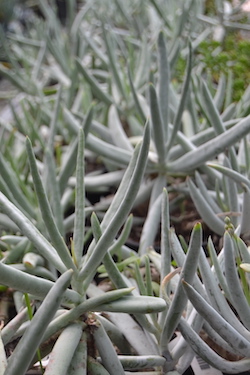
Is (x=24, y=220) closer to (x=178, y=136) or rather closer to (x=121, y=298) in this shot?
(x=121, y=298)

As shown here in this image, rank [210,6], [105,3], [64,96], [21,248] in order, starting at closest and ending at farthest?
[21,248]
[64,96]
[105,3]
[210,6]

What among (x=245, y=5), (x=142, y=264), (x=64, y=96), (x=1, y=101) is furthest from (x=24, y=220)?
(x=245, y=5)

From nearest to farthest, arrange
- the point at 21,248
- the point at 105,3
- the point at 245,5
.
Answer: the point at 21,248 < the point at 245,5 < the point at 105,3

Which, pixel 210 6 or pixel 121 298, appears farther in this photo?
pixel 210 6

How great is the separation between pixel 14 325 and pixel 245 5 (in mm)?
1327

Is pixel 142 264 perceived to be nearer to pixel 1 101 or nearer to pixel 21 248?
pixel 21 248

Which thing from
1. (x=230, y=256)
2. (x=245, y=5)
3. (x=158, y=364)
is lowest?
(x=158, y=364)

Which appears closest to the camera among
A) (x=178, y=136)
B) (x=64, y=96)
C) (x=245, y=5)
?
(x=178, y=136)

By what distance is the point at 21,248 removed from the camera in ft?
1.92

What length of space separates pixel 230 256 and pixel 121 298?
0.35 ft

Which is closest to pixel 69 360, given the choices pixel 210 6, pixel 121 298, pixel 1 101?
pixel 121 298

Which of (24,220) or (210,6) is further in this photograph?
(210,6)

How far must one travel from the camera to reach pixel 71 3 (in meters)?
1.46

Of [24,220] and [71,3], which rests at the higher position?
[71,3]
